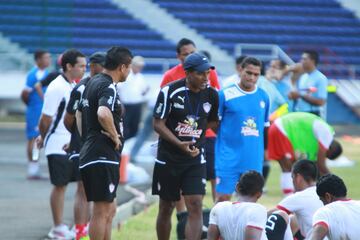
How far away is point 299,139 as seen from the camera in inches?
528

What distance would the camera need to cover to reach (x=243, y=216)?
8.71 metres

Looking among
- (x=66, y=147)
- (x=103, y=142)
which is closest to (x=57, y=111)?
(x=66, y=147)

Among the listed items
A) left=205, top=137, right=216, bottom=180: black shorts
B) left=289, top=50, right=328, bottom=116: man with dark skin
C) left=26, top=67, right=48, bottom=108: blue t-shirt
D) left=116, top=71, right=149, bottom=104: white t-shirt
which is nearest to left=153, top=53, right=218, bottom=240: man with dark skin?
left=205, top=137, right=216, bottom=180: black shorts

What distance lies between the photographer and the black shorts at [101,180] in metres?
9.46

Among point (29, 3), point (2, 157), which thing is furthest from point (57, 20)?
point (2, 157)

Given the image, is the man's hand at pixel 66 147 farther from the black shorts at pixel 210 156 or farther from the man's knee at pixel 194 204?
the black shorts at pixel 210 156

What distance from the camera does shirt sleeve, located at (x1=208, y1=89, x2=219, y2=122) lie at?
416 inches

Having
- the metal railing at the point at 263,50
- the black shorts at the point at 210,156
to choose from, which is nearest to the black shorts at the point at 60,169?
the black shorts at the point at 210,156

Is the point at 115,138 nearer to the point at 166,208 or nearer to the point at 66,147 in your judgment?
the point at 166,208

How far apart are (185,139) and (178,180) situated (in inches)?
15.6

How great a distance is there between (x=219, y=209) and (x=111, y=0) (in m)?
27.7

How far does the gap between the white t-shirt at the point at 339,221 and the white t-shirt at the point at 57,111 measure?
3978 mm

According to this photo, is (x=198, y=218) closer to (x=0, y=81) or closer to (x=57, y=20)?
(x=0, y=81)

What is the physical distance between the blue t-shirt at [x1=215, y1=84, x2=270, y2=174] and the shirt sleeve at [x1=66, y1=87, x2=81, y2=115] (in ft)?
5.63
